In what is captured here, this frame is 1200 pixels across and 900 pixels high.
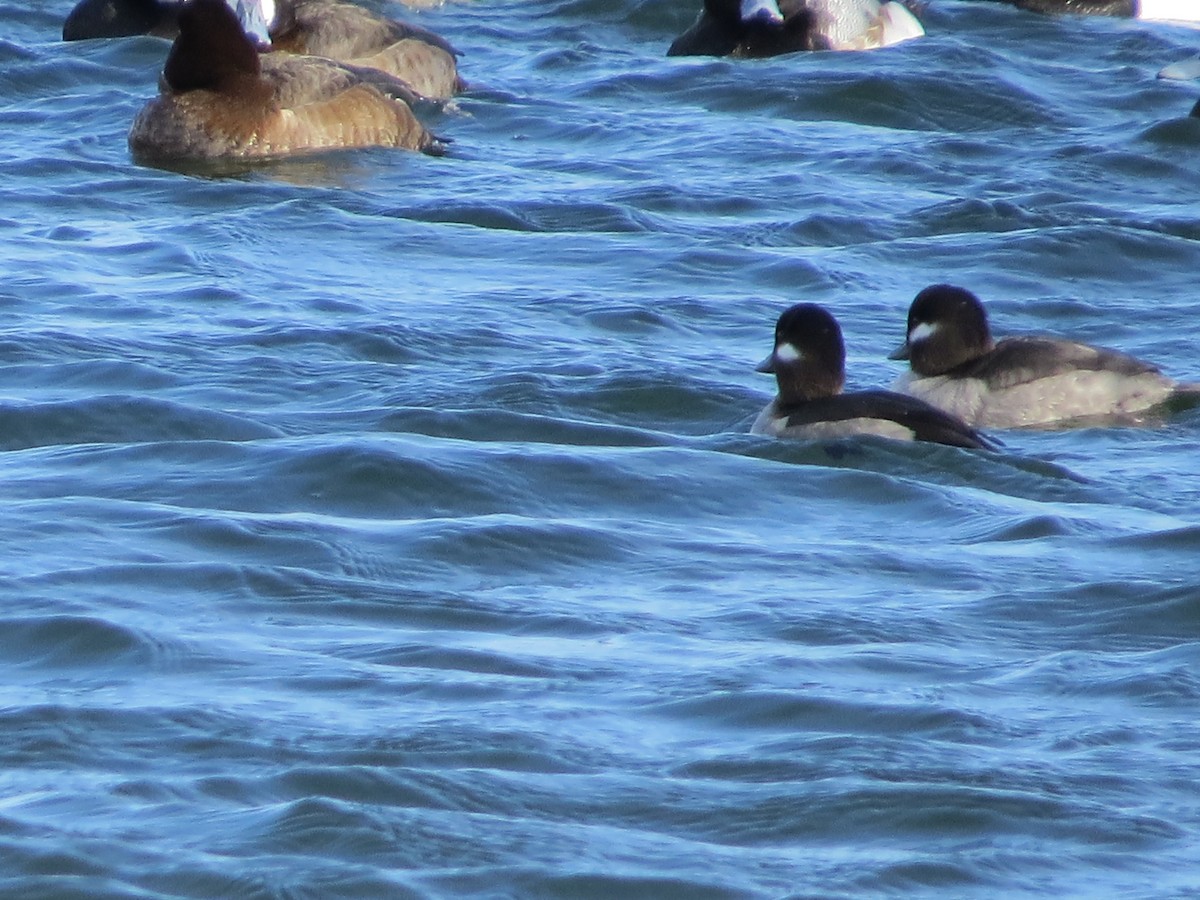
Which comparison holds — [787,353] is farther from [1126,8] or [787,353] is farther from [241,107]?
[1126,8]

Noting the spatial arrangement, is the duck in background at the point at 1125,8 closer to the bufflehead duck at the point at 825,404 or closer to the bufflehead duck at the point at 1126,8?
the bufflehead duck at the point at 1126,8

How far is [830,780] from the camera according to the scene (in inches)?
221

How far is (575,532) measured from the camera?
26.1ft

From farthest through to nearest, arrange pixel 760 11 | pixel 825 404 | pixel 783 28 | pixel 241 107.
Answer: pixel 783 28, pixel 760 11, pixel 241 107, pixel 825 404

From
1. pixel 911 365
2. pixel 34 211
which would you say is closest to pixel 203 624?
pixel 911 365

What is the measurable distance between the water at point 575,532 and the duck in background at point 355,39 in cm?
51

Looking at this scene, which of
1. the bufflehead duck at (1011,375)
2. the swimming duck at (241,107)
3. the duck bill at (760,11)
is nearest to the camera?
the bufflehead duck at (1011,375)

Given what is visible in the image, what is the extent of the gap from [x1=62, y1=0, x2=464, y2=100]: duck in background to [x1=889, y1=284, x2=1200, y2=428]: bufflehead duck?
271 inches

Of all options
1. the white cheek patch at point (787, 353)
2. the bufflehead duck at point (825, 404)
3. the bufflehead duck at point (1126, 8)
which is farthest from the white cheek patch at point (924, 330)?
the bufflehead duck at point (1126, 8)

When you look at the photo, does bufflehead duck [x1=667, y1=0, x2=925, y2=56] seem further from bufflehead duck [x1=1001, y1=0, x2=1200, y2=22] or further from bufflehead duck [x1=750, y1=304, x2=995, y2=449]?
bufflehead duck [x1=750, y1=304, x2=995, y2=449]

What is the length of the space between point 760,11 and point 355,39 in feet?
9.83

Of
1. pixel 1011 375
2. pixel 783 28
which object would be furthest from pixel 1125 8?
pixel 1011 375

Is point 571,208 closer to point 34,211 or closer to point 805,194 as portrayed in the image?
point 805,194

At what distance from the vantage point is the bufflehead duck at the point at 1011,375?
9.73 metres
